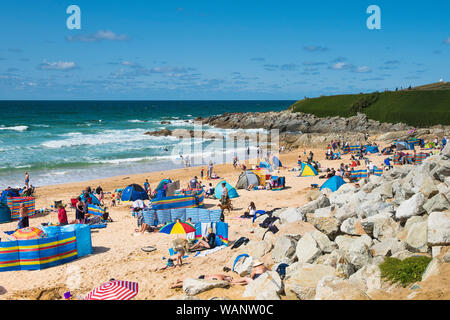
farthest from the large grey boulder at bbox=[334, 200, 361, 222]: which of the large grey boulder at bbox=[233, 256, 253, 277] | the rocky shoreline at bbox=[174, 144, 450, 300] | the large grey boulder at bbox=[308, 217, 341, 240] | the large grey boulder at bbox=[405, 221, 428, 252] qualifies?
the large grey boulder at bbox=[233, 256, 253, 277]

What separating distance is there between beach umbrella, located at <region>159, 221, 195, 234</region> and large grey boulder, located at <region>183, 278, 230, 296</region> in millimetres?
4308

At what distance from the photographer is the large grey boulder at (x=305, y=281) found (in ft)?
20.8

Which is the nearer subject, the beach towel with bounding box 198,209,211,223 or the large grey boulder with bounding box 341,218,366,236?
the large grey boulder with bounding box 341,218,366,236

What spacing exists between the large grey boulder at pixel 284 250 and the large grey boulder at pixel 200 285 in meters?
1.52

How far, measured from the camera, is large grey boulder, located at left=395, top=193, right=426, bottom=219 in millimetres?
8094

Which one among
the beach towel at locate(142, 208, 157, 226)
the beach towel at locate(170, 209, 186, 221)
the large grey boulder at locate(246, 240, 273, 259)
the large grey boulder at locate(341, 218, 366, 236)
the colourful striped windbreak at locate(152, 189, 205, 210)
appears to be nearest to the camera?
the large grey boulder at locate(341, 218, 366, 236)

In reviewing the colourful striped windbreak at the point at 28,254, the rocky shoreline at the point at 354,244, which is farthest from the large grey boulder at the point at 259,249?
the colourful striped windbreak at the point at 28,254

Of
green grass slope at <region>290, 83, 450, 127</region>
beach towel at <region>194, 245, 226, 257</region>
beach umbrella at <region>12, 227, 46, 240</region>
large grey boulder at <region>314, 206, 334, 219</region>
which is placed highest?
green grass slope at <region>290, 83, 450, 127</region>

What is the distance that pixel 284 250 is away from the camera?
840 centimetres

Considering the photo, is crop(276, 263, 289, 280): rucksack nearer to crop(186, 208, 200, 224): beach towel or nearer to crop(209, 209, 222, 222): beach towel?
crop(209, 209, 222, 222): beach towel

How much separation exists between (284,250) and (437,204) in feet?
10.7

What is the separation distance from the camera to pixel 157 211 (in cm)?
1323
